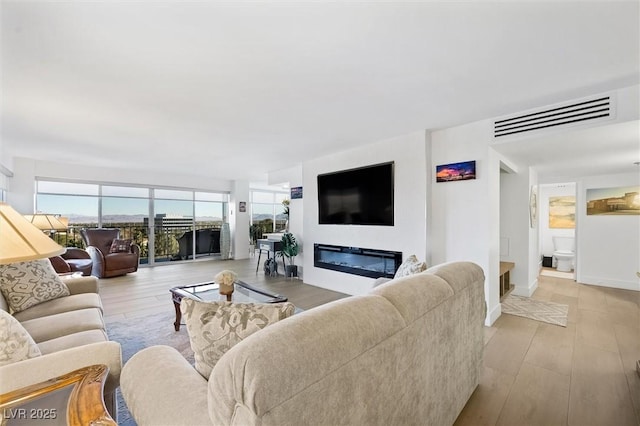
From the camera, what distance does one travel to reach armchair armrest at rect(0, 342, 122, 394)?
45.1 inches

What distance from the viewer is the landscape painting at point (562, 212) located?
6891mm

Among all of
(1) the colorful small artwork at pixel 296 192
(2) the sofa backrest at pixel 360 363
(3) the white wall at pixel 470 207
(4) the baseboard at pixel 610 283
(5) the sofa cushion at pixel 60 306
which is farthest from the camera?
(1) the colorful small artwork at pixel 296 192

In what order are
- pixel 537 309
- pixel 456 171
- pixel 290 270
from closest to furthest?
pixel 456 171, pixel 537 309, pixel 290 270

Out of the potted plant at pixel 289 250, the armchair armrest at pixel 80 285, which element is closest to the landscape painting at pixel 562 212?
the potted plant at pixel 289 250

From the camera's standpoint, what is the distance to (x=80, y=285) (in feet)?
9.50

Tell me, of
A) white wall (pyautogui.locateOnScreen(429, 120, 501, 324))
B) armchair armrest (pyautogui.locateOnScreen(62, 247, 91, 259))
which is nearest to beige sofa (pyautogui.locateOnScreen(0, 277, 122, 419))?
armchair armrest (pyautogui.locateOnScreen(62, 247, 91, 259))

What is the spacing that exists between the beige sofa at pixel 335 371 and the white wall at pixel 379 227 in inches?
87.2

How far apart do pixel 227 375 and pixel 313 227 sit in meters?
4.68

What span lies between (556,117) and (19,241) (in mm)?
4075

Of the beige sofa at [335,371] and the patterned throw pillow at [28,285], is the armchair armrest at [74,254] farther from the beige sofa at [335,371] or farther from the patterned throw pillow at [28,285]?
the beige sofa at [335,371]

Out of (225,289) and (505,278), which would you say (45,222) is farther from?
(505,278)

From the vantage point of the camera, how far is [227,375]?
2.60ft

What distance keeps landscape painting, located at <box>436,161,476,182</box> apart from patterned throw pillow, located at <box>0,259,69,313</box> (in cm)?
426

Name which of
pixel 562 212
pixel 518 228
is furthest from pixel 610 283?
pixel 562 212
